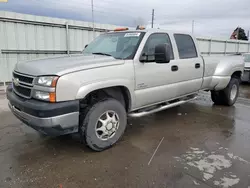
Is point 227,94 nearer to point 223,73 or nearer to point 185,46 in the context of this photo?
point 223,73


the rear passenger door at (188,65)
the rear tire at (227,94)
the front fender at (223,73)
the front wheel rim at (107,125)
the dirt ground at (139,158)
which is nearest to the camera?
the dirt ground at (139,158)

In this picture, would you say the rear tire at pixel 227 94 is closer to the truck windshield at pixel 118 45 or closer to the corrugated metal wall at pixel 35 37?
the truck windshield at pixel 118 45

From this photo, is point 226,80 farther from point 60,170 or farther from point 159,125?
point 60,170

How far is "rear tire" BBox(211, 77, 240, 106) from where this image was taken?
5844mm

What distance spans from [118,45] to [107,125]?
1.53m

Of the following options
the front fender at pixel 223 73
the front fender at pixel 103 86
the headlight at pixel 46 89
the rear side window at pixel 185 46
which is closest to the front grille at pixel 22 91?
the headlight at pixel 46 89

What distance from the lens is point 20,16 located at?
8000 millimetres

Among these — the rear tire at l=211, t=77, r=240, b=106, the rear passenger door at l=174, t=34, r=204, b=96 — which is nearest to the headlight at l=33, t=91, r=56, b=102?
the rear passenger door at l=174, t=34, r=204, b=96

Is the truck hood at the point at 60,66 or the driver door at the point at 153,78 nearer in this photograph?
the truck hood at the point at 60,66

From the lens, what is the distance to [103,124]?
3.20 meters

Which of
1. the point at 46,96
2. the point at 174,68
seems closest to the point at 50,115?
the point at 46,96

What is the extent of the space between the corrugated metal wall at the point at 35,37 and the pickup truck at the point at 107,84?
514cm

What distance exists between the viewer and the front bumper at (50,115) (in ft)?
8.66

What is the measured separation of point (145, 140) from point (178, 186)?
52.8 inches
